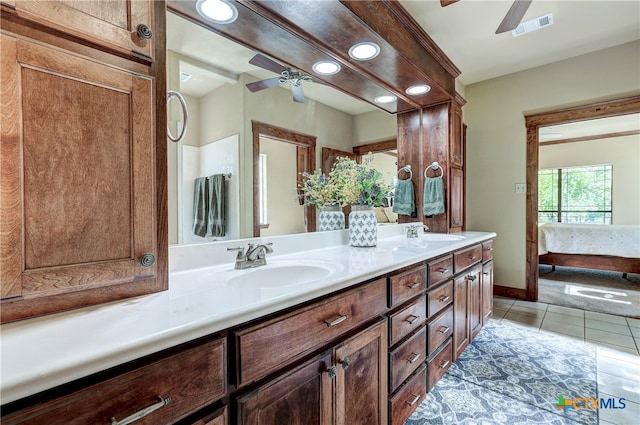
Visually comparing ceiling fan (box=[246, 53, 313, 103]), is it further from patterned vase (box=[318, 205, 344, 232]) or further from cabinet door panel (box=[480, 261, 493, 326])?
cabinet door panel (box=[480, 261, 493, 326])

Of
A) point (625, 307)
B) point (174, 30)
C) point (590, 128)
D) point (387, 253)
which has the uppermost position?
point (590, 128)

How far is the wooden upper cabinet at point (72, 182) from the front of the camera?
0.62 meters

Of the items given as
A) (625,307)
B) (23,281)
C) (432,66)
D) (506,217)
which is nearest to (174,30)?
(23,281)

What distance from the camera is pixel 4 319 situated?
1.98 ft

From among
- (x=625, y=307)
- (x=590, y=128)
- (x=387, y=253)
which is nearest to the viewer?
(x=387, y=253)

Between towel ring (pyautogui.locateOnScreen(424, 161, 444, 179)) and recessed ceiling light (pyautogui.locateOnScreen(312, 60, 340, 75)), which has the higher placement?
recessed ceiling light (pyautogui.locateOnScreen(312, 60, 340, 75))

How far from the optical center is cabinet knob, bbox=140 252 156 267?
0.80m

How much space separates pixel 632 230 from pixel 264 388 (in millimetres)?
5429

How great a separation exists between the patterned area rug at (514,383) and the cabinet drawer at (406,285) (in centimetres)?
68

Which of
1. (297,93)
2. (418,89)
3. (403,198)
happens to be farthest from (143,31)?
(403,198)

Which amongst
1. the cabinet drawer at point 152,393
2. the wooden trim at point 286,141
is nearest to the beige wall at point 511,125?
the wooden trim at point 286,141

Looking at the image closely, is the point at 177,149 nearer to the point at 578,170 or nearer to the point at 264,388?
the point at 264,388

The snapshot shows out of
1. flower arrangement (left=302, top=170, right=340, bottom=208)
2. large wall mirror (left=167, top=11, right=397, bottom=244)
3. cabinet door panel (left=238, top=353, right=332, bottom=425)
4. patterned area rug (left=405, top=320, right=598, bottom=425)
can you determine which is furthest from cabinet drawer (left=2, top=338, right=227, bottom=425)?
patterned area rug (left=405, top=320, right=598, bottom=425)

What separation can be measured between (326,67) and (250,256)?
4.16 ft
